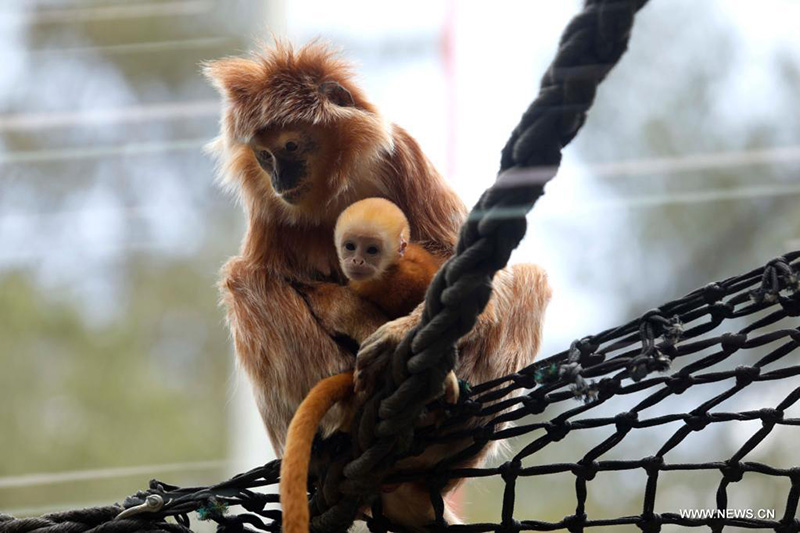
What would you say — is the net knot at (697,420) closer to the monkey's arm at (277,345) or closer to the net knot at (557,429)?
the net knot at (557,429)

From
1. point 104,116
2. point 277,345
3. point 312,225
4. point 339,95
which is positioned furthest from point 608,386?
point 104,116

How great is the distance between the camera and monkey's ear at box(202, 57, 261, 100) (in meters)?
2.72

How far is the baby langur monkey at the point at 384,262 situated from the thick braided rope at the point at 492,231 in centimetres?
50

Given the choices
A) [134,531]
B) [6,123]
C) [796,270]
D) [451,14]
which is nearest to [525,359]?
[796,270]

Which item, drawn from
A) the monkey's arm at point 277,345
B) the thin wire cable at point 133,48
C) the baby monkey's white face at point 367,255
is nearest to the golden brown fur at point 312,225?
the monkey's arm at point 277,345

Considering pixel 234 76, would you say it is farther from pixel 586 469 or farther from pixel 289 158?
pixel 586 469

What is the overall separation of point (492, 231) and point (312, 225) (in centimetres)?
121

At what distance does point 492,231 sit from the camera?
156 cm

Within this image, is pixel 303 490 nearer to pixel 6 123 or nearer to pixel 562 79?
pixel 562 79

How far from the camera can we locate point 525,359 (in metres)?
2.47

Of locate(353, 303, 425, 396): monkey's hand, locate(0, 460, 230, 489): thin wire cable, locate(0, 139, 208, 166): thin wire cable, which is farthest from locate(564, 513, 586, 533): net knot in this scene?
locate(0, 139, 208, 166): thin wire cable

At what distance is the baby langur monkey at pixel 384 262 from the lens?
→ 2291mm

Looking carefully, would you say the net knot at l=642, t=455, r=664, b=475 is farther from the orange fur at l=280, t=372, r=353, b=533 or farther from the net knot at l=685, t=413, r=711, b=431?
the orange fur at l=280, t=372, r=353, b=533

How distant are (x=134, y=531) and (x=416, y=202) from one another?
1103mm
